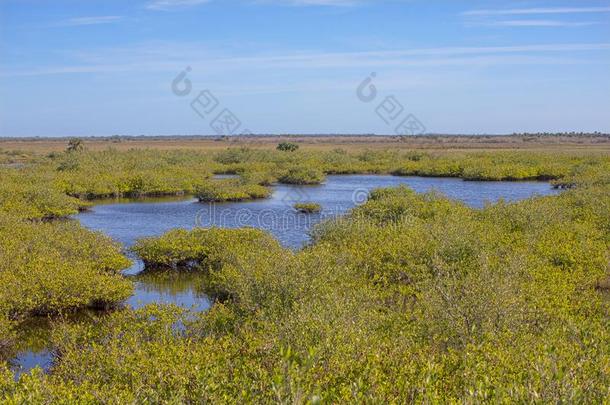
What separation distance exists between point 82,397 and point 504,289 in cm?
957

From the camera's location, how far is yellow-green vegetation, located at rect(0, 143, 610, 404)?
998 cm

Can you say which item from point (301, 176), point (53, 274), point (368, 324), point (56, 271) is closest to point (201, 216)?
point (56, 271)

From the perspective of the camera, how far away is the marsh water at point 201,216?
23.0 m

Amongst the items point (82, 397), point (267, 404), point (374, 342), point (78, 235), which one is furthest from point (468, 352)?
point (78, 235)

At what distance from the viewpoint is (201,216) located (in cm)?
4316

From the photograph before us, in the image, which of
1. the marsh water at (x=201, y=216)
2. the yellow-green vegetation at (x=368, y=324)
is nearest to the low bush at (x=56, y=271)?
the yellow-green vegetation at (x=368, y=324)

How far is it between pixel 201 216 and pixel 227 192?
8731 mm

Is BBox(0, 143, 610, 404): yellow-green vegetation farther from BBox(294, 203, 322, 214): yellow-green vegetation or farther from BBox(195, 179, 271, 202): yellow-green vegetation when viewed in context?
BBox(195, 179, 271, 202): yellow-green vegetation

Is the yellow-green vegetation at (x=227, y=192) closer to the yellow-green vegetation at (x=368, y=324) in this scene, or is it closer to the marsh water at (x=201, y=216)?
the marsh water at (x=201, y=216)

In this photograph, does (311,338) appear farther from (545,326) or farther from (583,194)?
(583,194)

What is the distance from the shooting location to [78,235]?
2691cm

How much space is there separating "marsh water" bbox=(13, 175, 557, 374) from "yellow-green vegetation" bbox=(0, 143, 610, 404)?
1.49m

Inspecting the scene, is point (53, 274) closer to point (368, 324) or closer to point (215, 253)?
point (215, 253)

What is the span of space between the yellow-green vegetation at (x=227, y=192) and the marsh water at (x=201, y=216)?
34.8 inches
